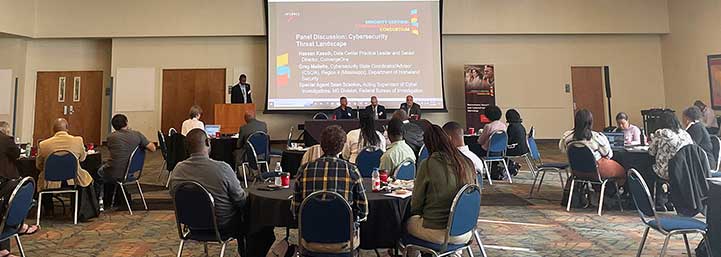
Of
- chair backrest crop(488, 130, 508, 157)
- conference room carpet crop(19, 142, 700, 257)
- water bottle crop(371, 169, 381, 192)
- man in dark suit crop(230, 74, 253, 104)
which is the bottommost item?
conference room carpet crop(19, 142, 700, 257)

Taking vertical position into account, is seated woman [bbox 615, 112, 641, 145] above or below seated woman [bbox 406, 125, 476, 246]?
above

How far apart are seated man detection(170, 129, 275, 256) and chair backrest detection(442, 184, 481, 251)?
137cm

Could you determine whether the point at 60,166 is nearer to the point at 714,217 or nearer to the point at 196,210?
the point at 196,210

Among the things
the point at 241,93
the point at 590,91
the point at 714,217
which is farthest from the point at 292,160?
the point at 590,91

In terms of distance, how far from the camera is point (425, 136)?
2568 mm

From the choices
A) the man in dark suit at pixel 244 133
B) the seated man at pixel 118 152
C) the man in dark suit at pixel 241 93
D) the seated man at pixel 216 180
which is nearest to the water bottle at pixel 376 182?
the seated man at pixel 216 180

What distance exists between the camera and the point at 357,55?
418 inches

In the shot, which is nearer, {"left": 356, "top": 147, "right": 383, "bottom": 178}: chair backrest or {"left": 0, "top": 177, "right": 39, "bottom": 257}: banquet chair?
{"left": 0, "top": 177, "right": 39, "bottom": 257}: banquet chair

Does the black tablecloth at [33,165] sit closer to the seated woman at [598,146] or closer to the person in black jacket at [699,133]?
the seated woman at [598,146]

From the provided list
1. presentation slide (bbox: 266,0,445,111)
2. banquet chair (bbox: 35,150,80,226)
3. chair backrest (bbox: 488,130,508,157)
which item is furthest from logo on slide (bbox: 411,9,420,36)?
banquet chair (bbox: 35,150,80,226)

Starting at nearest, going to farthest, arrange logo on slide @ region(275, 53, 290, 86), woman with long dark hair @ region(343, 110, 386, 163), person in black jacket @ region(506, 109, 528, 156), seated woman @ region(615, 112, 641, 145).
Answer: woman with long dark hair @ region(343, 110, 386, 163)
seated woman @ region(615, 112, 641, 145)
person in black jacket @ region(506, 109, 528, 156)
logo on slide @ region(275, 53, 290, 86)

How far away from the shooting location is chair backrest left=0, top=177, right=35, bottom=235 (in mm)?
2695

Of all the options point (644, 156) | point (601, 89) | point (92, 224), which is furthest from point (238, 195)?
point (601, 89)

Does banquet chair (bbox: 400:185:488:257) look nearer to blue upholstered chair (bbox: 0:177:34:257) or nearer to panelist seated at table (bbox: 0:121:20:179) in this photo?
blue upholstered chair (bbox: 0:177:34:257)
